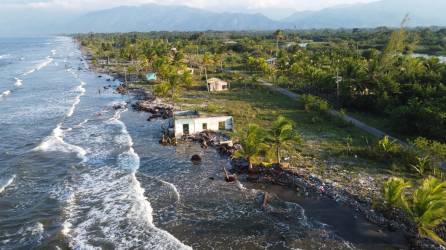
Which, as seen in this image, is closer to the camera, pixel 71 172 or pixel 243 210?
pixel 243 210

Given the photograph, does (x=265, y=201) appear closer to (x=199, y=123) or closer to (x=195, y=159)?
(x=195, y=159)

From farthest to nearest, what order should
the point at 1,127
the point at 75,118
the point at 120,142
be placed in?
the point at 75,118, the point at 1,127, the point at 120,142

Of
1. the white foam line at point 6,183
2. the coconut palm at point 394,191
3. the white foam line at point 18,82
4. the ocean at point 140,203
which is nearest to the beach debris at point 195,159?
the ocean at point 140,203

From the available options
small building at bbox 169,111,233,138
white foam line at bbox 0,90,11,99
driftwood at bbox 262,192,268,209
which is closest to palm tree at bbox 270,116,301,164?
driftwood at bbox 262,192,268,209

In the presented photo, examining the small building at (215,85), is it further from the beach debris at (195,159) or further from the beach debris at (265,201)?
the beach debris at (265,201)

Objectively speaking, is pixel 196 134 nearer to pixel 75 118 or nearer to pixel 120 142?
pixel 120 142

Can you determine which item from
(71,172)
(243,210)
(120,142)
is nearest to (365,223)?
(243,210)
